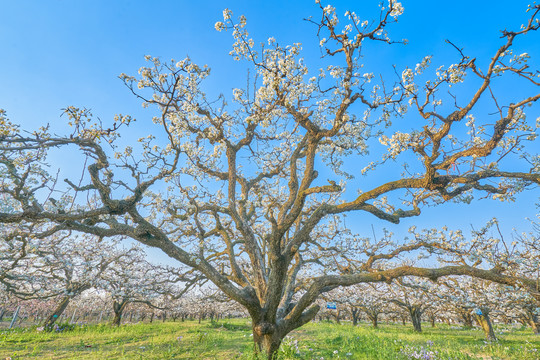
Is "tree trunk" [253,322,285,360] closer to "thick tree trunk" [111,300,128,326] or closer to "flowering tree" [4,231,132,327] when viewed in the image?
"flowering tree" [4,231,132,327]

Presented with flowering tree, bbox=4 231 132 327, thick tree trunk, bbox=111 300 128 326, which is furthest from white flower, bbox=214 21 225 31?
thick tree trunk, bbox=111 300 128 326

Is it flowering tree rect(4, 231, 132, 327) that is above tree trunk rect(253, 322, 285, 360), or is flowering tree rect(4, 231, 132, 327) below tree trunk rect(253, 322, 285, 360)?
above

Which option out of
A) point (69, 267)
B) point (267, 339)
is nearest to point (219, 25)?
point (267, 339)

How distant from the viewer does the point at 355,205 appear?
7.00m

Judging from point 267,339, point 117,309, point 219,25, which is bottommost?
point 117,309

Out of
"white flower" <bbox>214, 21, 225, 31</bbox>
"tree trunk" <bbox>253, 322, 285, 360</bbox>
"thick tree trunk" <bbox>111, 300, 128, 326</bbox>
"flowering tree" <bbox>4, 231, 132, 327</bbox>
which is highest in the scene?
"white flower" <bbox>214, 21, 225, 31</bbox>

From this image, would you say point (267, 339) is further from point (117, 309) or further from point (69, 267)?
point (117, 309)

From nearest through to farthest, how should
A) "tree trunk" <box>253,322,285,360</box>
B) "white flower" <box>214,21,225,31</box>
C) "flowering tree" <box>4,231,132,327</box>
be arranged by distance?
"white flower" <box>214,21,225,31</box>
"tree trunk" <box>253,322,285,360</box>
"flowering tree" <box>4,231,132,327</box>

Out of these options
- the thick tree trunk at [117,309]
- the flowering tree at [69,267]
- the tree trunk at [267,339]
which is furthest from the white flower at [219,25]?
the thick tree trunk at [117,309]

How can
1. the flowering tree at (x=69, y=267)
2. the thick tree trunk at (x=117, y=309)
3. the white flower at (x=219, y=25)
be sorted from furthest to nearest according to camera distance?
the thick tree trunk at (x=117, y=309), the flowering tree at (x=69, y=267), the white flower at (x=219, y=25)

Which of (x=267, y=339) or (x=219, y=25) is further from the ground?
(x=219, y=25)

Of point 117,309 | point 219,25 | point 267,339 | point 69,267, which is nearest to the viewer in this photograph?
point 219,25

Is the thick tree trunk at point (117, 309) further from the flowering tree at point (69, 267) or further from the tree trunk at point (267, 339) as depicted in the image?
the tree trunk at point (267, 339)

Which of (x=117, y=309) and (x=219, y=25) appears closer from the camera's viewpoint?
(x=219, y=25)
